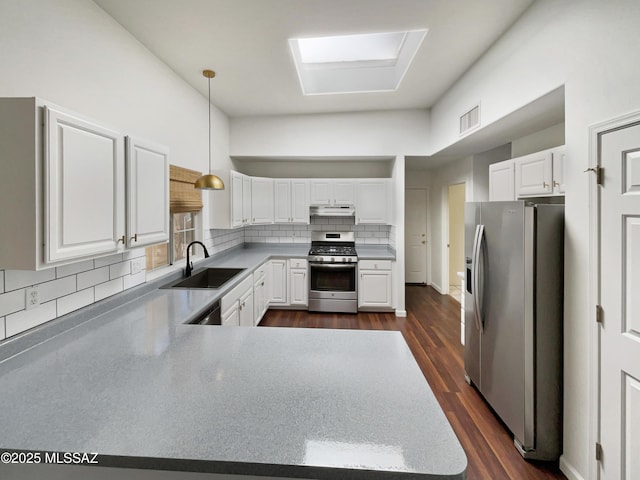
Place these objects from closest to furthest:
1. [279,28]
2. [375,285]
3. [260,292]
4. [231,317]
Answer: [279,28]
[231,317]
[260,292]
[375,285]

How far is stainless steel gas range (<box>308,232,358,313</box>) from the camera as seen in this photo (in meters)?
4.41

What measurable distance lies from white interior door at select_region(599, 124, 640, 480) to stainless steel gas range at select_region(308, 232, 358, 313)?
9.89ft

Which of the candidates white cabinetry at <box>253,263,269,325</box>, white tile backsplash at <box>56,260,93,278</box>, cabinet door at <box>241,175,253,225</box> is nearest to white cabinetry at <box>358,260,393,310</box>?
white cabinetry at <box>253,263,269,325</box>

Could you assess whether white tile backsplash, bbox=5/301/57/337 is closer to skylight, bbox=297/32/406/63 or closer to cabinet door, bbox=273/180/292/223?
skylight, bbox=297/32/406/63

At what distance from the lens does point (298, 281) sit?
4.55 m

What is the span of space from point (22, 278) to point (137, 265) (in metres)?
0.90

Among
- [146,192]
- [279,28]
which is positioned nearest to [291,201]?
[279,28]

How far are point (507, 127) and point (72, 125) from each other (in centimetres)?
324

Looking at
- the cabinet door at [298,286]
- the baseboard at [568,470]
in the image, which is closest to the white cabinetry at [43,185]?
the baseboard at [568,470]

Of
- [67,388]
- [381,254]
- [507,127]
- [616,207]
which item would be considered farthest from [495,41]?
[67,388]

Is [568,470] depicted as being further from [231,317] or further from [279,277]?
[279,277]

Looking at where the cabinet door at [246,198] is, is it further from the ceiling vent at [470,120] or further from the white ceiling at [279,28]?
the ceiling vent at [470,120]

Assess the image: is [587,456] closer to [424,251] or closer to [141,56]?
[141,56]

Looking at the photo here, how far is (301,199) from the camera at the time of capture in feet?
15.9
